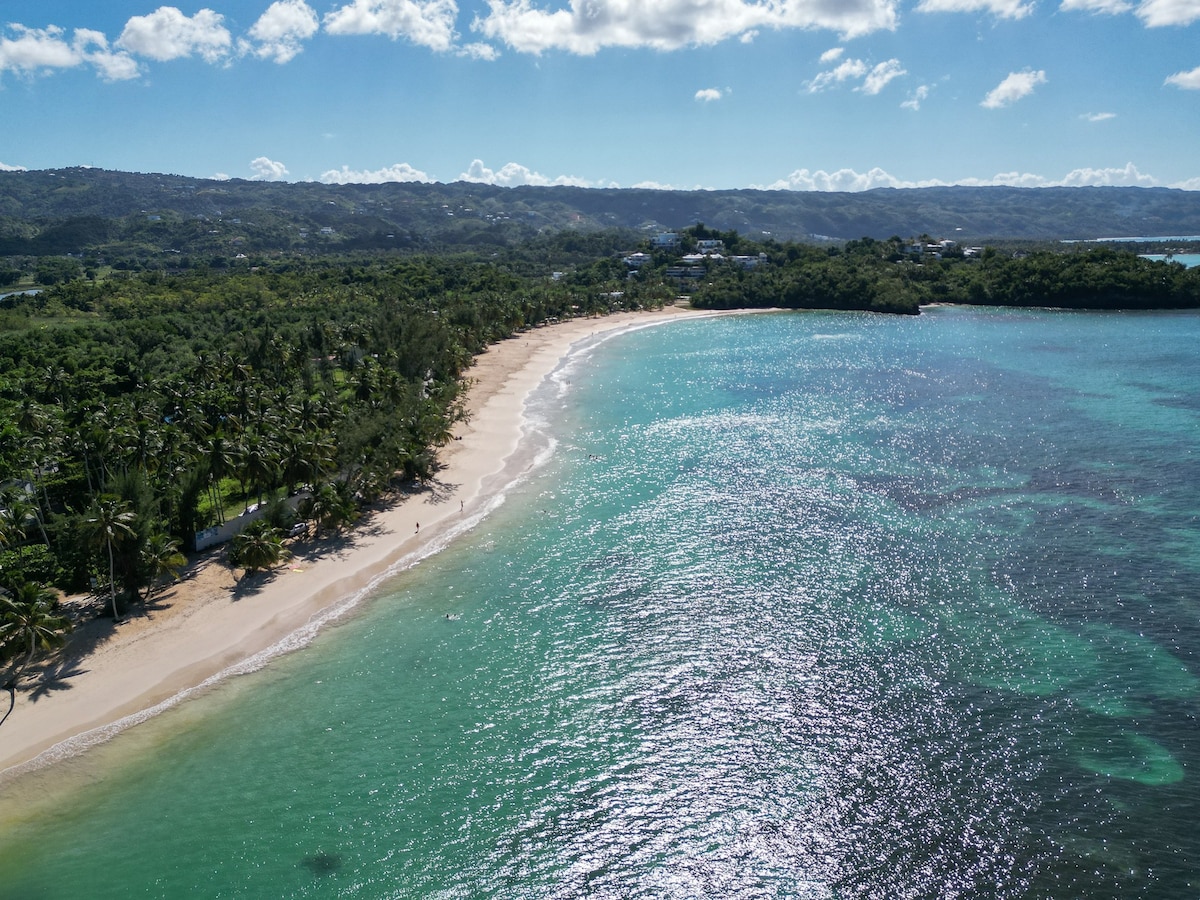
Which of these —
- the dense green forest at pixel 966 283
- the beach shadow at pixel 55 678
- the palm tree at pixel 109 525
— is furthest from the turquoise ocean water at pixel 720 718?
the dense green forest at pixel 966 283

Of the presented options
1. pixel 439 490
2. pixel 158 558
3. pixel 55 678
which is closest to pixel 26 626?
pixel 55 678

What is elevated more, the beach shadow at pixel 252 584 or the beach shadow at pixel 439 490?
the beach shadow at pixel 439 490

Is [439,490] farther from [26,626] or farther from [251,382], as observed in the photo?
[26,626]

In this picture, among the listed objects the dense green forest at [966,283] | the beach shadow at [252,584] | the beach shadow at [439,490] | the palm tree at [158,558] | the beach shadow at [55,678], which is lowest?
the beach shadow at [55,678]

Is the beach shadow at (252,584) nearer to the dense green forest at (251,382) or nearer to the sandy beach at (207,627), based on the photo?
the sandy beach at (207,627)

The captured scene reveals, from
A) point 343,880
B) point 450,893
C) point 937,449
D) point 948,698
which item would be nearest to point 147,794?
point 343,880
